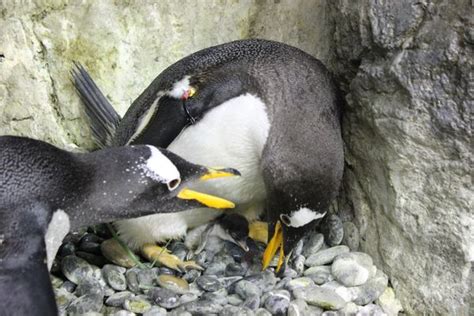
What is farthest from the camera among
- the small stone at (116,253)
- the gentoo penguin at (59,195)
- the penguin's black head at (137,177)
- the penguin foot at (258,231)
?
the penguin foot at (258,231)

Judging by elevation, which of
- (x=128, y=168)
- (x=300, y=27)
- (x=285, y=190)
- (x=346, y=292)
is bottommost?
(x=346, y=292)

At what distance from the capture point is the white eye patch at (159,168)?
1877mm

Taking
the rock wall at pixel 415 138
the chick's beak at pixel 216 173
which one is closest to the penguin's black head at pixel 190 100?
the chick's beak at pixel 216 173

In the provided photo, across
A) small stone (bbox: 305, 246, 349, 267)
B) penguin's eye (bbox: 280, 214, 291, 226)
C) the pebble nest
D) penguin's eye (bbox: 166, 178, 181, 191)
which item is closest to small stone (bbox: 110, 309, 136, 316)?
the pebble nest

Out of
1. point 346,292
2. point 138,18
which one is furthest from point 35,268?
point 138,18

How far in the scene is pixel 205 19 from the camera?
9.33 ft

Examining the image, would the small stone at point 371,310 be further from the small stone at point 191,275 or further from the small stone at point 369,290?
the small stone at point 191,275

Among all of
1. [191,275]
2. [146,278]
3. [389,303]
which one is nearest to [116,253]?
[146,278]

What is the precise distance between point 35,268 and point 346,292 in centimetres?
107

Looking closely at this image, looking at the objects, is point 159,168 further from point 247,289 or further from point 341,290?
point 341,290

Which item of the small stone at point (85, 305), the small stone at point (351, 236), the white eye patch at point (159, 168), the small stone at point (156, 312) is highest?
the white eye patch at point (159, 168)

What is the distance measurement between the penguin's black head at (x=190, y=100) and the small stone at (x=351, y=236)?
0.63 meters

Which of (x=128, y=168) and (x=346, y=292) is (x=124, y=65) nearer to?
(x=128, y=168)

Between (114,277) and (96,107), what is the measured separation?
802 mm
